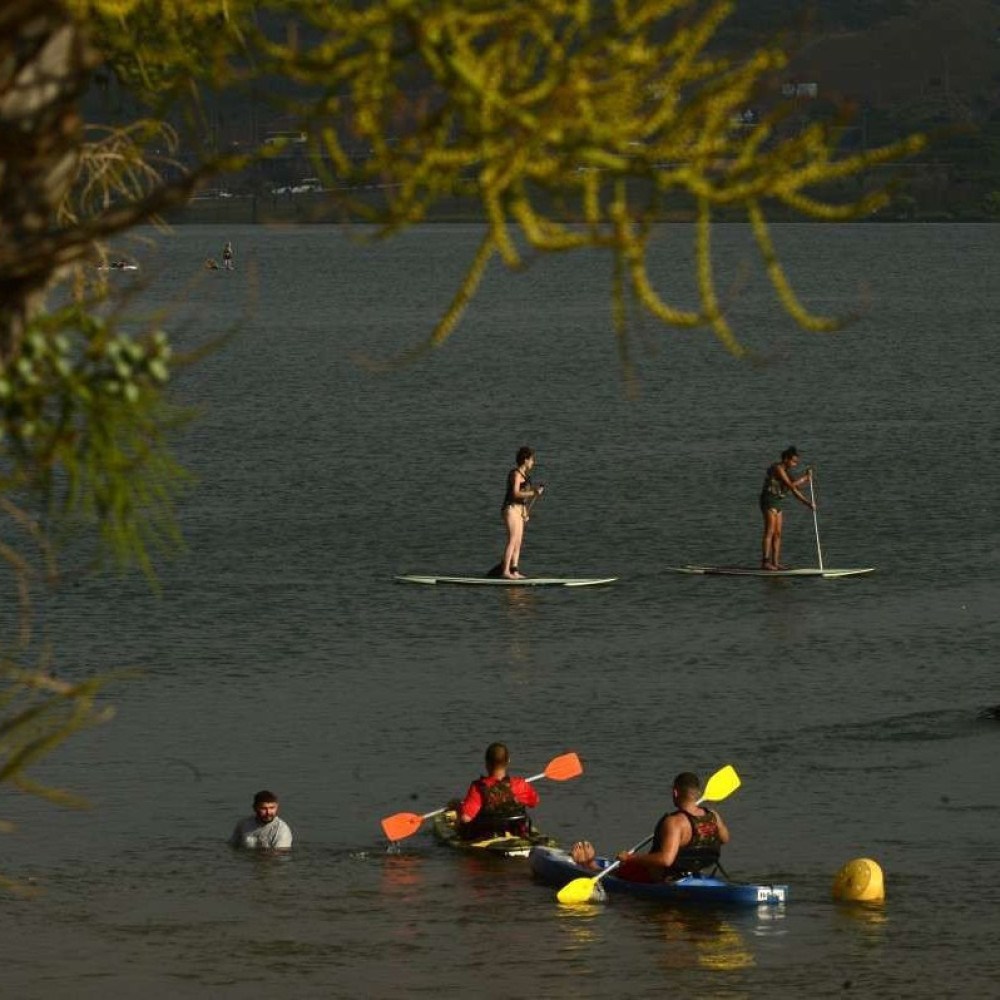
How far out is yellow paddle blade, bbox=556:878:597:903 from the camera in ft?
90.7

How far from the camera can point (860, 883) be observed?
1097 inches

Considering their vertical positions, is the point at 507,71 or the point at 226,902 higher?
the point at 507,71

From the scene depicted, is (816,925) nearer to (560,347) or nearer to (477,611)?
(477,611)

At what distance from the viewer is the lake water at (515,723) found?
26531 mm

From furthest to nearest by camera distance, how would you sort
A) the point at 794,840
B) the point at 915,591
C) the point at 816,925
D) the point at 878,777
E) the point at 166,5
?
1. the point at 915,591
2. the point at 878,777
3. the point at 794,840
4. the point at 816,925
5. the point at 166,5

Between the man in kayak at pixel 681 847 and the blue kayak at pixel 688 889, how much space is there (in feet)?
0.30

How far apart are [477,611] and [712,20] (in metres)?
44.0

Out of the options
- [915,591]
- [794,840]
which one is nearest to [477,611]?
[915,591]

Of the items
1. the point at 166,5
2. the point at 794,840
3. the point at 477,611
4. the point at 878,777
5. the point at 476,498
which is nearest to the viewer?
the point at 166,5

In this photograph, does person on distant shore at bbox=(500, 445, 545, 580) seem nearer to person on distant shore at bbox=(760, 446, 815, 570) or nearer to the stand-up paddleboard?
person on distant shore at bbox=(760, 446, 815, 570)

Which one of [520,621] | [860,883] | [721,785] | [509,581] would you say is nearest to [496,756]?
[721,785]

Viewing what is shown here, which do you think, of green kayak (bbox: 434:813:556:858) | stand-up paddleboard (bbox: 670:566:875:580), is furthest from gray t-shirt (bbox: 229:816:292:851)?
stand-up paddleboard (bbox: 670:566:875:580)

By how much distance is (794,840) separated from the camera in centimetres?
3144

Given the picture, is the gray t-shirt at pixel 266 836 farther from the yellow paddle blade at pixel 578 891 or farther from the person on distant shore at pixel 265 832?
the yellow paddle blade at pixel 578 891
